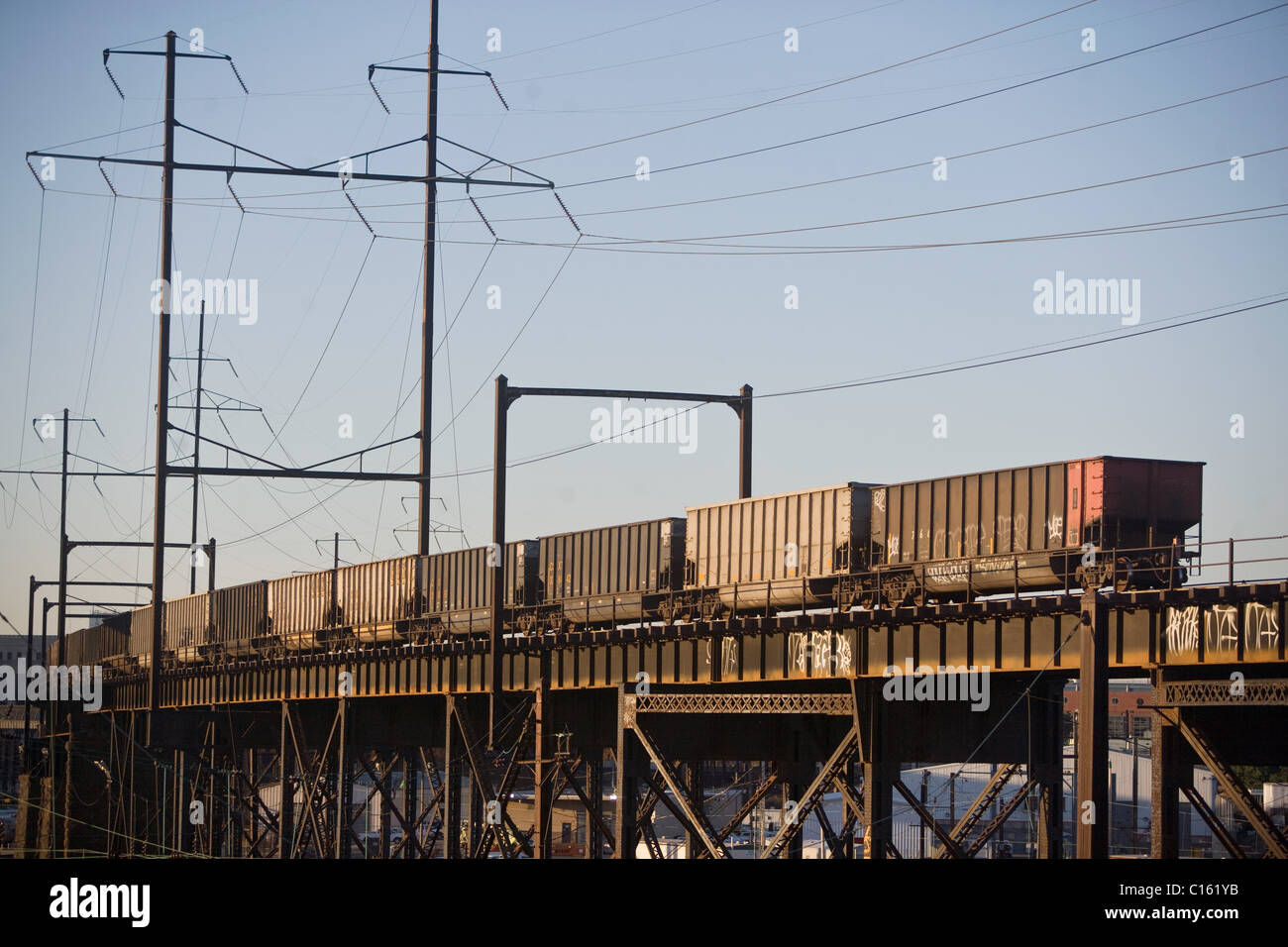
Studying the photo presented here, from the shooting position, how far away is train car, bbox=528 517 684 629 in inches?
1757

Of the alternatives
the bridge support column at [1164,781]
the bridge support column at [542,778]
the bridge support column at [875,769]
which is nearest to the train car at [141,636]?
the bridge support column at [542,778]

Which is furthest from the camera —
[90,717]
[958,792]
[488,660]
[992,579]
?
[958,792]

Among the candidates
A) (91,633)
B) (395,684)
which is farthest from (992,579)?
(91,633)

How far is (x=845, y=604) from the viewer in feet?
121

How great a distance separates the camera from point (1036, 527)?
3375cm

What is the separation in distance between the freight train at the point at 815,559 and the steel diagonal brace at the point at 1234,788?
303 cm

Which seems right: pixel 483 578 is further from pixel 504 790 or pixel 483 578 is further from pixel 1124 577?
pixel 1124 577

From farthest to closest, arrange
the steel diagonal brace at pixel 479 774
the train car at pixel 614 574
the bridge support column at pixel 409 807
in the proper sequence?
the bridge support column at pixel 409 807
the train car at pixel 614 574
the steel diagonal brace at pixel 479 774

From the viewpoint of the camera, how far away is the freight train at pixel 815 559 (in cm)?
3288

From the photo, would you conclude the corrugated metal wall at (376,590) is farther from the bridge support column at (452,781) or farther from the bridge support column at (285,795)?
the bridge support column at (452,781)

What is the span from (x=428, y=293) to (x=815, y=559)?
26.4 meters

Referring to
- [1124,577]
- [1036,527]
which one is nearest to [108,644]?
[1036,527]
